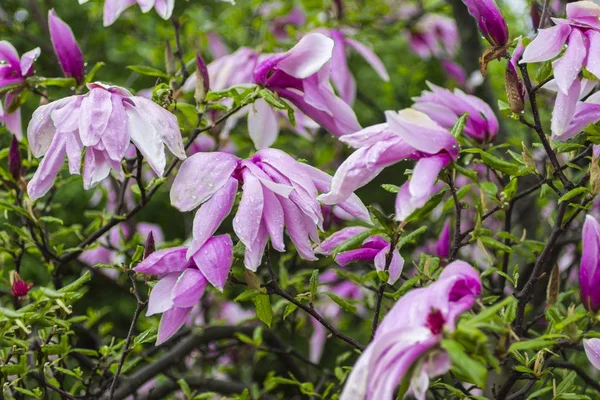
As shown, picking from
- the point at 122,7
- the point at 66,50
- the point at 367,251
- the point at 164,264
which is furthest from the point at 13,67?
the point at 367,251

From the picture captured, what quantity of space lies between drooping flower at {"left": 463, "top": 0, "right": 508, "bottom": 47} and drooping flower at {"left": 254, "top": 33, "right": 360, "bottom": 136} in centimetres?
19

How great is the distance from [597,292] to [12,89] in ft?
2.75

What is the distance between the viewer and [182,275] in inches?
30.3

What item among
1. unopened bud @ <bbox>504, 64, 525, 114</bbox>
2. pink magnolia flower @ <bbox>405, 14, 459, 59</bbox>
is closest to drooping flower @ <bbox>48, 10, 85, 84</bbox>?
unopened bud @ <bbox>504, 64, 525, 114</bbox>

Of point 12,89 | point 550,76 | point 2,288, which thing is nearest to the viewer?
point 550,76

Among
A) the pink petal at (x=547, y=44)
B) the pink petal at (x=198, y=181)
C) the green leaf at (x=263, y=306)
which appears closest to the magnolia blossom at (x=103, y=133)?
the pink petal at (x=198, y=181)

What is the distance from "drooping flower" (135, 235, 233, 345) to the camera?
→ 0.75 m

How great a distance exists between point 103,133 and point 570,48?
0.52 metres

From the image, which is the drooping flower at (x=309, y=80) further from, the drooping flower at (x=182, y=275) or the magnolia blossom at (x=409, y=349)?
the magnolia blossom at (x=409, y=349)

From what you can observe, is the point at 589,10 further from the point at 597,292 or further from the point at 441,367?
the point at 441,367

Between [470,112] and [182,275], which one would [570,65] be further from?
[182,275]

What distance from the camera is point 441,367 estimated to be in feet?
1.91

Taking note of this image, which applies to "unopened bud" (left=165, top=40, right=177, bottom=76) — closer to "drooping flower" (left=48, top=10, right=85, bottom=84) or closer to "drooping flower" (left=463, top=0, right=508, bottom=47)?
"drooping flower" (left=48, top=10, right=85, bottom=84)

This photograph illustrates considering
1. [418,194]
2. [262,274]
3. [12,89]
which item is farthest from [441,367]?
[262,274]
